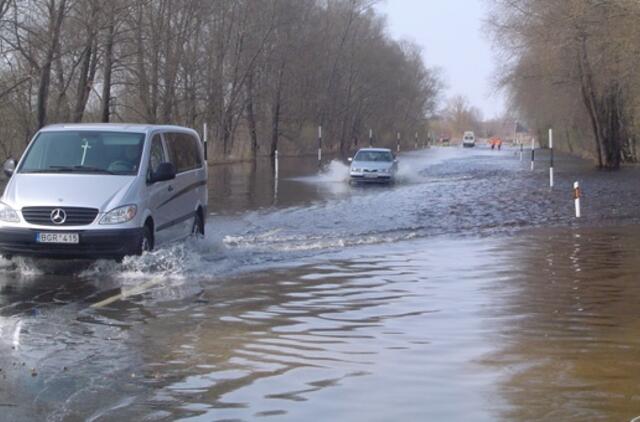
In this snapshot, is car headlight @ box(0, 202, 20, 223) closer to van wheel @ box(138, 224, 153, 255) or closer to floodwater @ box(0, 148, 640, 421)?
floodwater @ box(0, 148, 640, 421)

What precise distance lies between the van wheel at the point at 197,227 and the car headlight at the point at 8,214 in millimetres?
3391

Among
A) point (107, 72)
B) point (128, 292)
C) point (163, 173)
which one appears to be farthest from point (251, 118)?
point (128, 292)

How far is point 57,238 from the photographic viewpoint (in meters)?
10.8

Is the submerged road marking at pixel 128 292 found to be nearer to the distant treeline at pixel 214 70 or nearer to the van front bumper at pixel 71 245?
the van front bumper at pixel 71 245

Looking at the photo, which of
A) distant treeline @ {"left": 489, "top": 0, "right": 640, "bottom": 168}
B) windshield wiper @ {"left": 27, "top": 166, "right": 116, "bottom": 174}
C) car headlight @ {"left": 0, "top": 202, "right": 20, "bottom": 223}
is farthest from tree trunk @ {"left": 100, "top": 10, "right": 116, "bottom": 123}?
car headlight @ {"left": 0, "top": 202, "right": 20, "bottom": 223}

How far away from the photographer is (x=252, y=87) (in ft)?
200

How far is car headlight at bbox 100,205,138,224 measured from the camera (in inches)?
432

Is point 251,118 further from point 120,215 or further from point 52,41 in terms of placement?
point 120,215

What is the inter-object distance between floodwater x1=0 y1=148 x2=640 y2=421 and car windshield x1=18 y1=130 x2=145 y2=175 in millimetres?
1222

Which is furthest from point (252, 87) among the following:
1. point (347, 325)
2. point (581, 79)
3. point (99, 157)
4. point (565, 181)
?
point (347, 325)

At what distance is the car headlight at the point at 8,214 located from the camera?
36.0ft

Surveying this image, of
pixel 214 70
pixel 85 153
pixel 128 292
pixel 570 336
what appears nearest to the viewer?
pixel 570 336

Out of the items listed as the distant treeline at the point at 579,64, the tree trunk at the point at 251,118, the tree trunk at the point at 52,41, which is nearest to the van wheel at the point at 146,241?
the distant treeline at the point at 579,64

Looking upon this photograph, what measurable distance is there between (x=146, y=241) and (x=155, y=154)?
147cm
